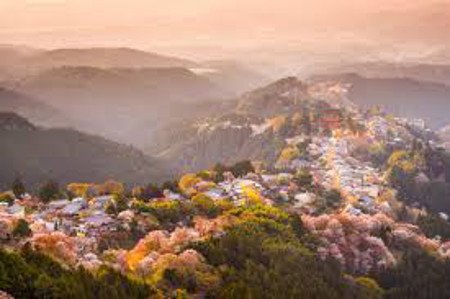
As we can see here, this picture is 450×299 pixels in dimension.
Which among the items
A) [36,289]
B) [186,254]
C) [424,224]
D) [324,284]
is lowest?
[424,224]

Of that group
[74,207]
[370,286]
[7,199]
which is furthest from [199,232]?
[7,199]

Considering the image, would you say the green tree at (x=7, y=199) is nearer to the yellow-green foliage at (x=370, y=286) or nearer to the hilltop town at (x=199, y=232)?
the hilltop town at (x=199, y=232)

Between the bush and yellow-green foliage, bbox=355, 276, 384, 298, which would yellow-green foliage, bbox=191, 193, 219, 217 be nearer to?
the bush

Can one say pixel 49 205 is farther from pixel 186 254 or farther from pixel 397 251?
pixel 397 251

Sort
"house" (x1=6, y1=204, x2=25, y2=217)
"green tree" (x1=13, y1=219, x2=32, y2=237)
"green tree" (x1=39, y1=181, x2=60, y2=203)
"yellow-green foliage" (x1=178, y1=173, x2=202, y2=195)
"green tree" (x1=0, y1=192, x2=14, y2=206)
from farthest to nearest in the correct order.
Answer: "yellow-green foliage" (x1=178, y1=173, x2=202, y2=195), "green tree" (x1=39, y1=181, x2=60, y2=203), "green tree" (x1=0, y1=192, x2=14, y2=206), "house" (x1=6, y1=204, x2=25, y2=217), "green tree" (x1=13, y1=219, x2=32, y2=237)

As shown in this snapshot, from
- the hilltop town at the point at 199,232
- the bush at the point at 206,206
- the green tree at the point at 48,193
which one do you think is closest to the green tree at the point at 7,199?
the hilltop town at the point at 199,232

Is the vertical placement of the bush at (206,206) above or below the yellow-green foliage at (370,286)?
above

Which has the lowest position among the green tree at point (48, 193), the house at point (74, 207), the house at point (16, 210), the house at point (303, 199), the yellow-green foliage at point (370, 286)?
the house at point (303, 199)

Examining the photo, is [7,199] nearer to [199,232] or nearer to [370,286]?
[199,232]

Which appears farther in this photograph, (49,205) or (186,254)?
(49,205)

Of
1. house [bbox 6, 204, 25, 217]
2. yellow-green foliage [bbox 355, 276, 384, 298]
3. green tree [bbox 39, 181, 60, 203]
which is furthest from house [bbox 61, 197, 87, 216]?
yellow-green foliage [bbox 355, 276, 384, 298]

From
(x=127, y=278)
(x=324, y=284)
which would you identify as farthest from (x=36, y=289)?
(x=324, y=284)
